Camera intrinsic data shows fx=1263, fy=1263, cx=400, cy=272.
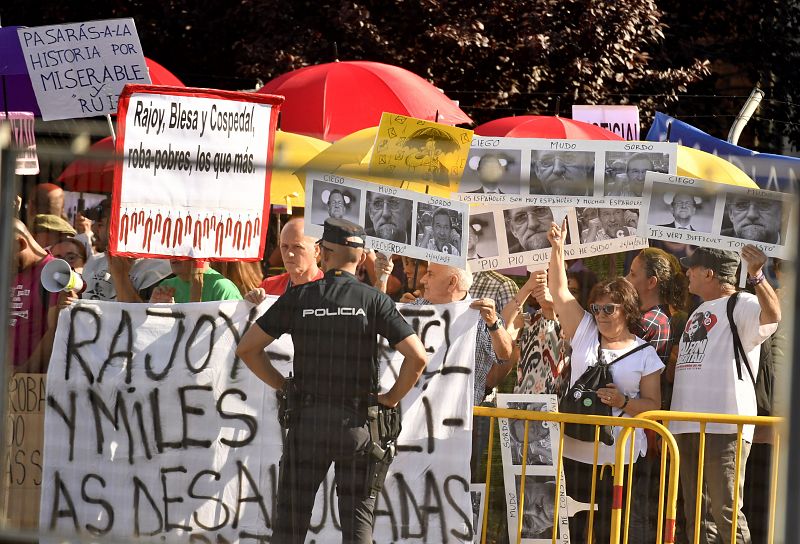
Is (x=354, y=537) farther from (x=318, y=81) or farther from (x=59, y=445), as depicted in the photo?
(x=318, y=81)

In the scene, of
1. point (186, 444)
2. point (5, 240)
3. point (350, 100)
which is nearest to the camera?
point (5, 240)

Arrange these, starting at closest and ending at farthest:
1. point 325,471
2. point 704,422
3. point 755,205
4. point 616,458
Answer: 1. point 755,205
2. point 325,471
3. point 616,458
4. point 704,422

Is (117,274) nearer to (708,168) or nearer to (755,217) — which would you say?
(755,217)

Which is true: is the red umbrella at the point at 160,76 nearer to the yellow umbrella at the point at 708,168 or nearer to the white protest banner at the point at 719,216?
the yellow umbrella at the point at 708,168

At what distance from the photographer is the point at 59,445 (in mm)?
4734

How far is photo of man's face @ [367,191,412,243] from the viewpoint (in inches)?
178

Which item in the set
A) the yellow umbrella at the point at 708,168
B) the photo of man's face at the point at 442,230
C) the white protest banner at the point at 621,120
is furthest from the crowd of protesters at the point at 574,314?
the white protest banner at the point at 621,120

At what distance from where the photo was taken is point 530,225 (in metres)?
5.22

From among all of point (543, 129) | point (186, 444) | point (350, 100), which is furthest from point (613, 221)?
point (350, 100)

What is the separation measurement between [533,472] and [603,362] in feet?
1.87

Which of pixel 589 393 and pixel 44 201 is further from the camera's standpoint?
pixel 589 393

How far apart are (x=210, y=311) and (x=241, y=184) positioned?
566 mm

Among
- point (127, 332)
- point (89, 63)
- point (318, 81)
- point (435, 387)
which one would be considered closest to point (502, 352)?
point (435, 387)

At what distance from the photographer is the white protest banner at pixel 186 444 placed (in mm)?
4594
